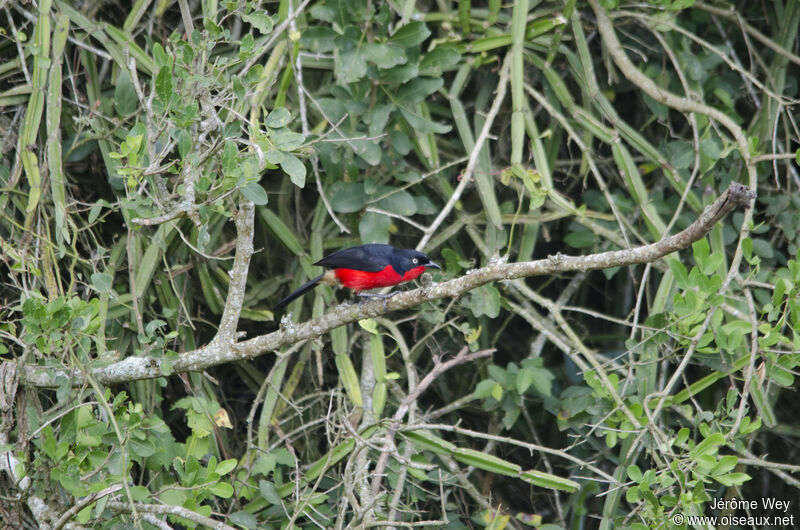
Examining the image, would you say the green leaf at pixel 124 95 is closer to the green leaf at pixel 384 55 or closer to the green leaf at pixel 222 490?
the green leaf at pixel 384 55

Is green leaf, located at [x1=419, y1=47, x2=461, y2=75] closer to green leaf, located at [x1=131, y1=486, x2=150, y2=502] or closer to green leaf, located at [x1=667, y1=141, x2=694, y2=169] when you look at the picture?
green leaf, located at [x1=667, y1=141, x2=694, y2=169]

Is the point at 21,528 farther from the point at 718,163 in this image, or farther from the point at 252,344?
the point at 718,163

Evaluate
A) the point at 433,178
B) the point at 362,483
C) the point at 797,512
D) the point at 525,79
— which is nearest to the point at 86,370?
the point at 362,483

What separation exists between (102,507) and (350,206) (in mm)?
1871

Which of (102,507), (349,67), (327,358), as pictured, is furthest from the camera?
(327,358)

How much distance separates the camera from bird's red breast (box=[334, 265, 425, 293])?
3.86 meters

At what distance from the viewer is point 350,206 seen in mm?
3959

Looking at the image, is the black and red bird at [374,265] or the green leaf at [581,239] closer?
the black and red bird at [374,265]

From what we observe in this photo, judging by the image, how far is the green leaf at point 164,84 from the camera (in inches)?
104

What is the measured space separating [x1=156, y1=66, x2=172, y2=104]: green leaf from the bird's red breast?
1.48m

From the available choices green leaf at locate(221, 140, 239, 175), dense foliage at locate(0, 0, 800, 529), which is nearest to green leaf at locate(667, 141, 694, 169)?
dense foliage at locate(0, 0, 800, 529)

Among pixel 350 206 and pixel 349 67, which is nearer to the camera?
pixel 349 67

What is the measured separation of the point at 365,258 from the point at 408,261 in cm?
21

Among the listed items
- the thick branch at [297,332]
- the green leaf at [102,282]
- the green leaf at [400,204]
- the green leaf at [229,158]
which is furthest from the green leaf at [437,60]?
the green leaf at [102,282]
